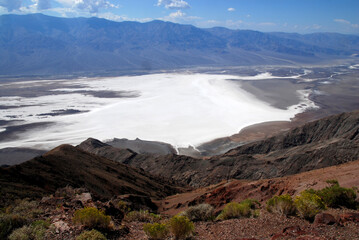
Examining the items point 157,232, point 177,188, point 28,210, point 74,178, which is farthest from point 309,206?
point 177,188

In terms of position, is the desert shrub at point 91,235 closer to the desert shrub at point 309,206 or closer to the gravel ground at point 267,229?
the gravel ground at point 267,229

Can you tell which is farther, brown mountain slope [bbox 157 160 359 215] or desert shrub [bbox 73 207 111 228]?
brown mountain slope [bbox 157 160 359 215]

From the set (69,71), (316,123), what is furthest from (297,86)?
(69,71)

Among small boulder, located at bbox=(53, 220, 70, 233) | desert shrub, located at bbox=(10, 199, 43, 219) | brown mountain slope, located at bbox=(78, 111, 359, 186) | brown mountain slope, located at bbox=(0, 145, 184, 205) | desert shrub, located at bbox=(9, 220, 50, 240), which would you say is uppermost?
desert shrub, located at bbox=(9, 220, 50, 240)

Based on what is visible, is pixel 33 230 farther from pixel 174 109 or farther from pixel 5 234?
pixel 174 109

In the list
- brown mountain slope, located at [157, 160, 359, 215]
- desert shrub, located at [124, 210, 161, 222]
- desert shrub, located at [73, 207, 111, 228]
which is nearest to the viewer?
desert shrub, located at [73, 207, 111, 228]

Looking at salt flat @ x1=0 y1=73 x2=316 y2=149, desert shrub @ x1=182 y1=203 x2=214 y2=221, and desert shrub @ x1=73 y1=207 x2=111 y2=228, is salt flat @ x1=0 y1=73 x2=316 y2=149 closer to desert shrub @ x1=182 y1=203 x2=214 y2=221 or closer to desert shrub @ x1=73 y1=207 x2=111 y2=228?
desert shrub @ x1=182 y1=203 x2=214 y2=221

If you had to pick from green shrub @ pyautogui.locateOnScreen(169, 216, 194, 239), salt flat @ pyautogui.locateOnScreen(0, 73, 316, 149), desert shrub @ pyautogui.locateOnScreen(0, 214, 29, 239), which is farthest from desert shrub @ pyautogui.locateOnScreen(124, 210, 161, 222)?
salt flat @ pyautogui.locateOnScreen(0, 73, 316, 149)
